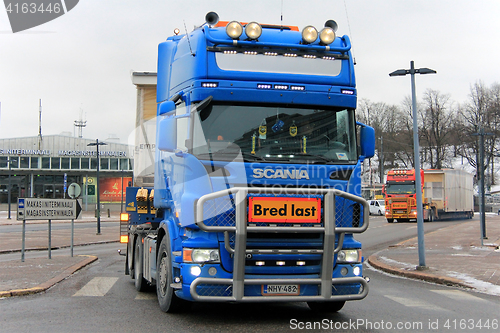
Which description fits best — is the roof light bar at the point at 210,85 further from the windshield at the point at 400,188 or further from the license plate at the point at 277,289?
the windshield at the point at 400,188

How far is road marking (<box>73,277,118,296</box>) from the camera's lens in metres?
9.48

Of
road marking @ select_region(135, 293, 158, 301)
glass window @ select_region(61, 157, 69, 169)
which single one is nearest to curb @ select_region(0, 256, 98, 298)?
road marking @ select_region(135, 293, 158, 301)

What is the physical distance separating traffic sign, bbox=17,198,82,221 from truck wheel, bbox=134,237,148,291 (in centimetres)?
545

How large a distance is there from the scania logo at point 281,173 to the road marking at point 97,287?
4.44 metres

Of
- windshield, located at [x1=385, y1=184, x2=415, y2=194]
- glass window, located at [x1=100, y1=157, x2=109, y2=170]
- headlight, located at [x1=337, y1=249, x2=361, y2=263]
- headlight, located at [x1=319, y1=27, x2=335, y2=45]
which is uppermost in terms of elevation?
glass window, located at [x1=100, y1=157, x2=109, y2=170]

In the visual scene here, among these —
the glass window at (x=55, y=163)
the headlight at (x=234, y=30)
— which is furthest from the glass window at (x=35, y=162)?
the headlight at (x=234, y=30)

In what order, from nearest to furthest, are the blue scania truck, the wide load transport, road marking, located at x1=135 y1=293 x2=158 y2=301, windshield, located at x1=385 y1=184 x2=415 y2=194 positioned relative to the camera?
the blue scania truck, road marking, located at x1=135 y1=293 x2=158 y2=301, windshield, located at x1=385 y1=184 x2=415 y2=194, the wide load transport

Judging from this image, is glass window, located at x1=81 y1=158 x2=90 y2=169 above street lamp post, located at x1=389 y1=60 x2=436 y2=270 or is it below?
above

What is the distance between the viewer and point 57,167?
6378cm

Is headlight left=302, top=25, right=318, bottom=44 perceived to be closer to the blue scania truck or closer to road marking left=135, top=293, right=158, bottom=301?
the blue scania truck

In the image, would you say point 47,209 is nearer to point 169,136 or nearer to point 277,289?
point 169,136

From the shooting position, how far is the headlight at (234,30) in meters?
7.16

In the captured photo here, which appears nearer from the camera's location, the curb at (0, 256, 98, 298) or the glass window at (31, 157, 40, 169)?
the curb at (0, 256, 98, 298)

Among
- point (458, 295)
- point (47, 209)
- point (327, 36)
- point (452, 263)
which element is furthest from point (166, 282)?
point (452, 263)
